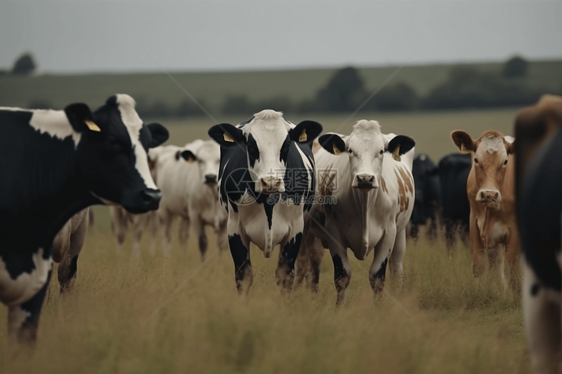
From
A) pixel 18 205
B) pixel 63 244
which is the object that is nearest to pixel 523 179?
pixel 18 205

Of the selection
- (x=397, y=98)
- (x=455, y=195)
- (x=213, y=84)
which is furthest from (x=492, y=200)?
(x=213, y=84)

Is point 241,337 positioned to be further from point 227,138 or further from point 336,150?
point 336,150

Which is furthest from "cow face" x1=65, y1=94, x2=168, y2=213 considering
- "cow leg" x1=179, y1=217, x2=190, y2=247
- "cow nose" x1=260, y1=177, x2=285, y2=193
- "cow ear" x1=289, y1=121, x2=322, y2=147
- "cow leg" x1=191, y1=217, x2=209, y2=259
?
"cow leg" x1=179, y1=217, x2=190, y2=247

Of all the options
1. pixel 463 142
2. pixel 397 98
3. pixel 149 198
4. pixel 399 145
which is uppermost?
pixel 397 98

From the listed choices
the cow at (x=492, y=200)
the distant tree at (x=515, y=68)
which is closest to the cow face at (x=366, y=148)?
the cow at (x=492, y=200)

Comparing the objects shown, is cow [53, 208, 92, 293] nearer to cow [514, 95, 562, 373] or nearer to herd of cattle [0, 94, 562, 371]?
herd of cattle [0, 94, 562, 371]

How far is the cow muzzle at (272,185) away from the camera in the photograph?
21.3 ft

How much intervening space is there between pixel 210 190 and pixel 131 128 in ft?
28.1

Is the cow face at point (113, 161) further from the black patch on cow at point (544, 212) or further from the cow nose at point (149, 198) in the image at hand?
the black patch on cow at point (544, 212)

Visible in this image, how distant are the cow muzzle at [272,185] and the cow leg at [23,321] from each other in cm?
247

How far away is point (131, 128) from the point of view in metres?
4.78

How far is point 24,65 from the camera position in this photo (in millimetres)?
81438

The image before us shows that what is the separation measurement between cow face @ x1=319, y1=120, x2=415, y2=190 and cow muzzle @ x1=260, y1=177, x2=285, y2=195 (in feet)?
2.62

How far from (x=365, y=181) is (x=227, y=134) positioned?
1.58m
